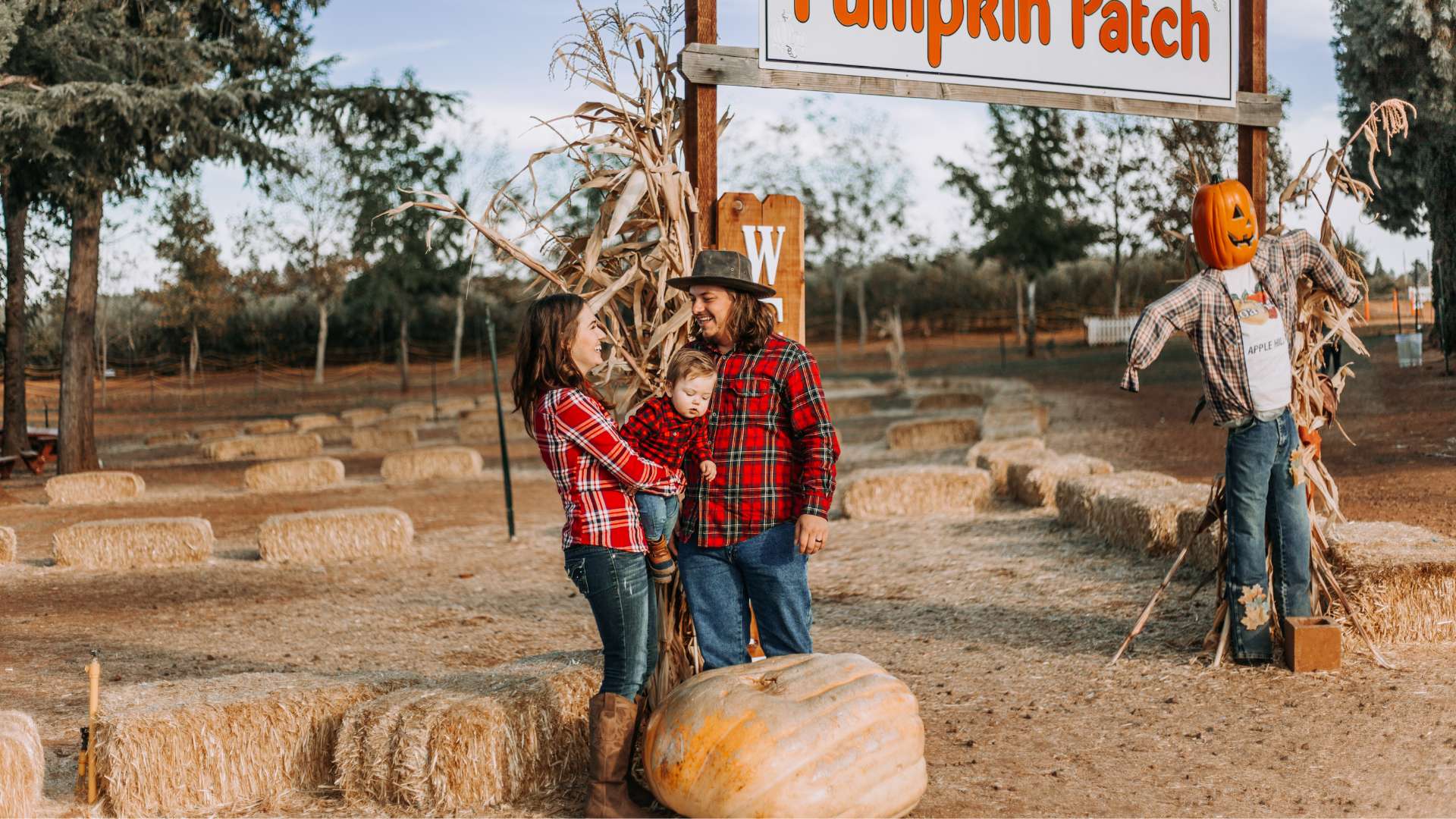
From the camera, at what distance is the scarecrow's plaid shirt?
4785mm

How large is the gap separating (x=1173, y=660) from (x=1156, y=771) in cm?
139

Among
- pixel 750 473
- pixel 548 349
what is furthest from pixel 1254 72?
pixel 548 349

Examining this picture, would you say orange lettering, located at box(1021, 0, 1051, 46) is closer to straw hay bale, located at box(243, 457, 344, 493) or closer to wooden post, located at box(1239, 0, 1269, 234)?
wooden post, located at box(1239, 0, 1269, 234)

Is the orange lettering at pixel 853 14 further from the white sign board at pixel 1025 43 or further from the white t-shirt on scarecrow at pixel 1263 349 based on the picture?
the white t-shirt on scarecrow at pixel 1263 349

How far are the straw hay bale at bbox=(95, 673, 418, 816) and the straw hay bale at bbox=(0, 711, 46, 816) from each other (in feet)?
0.84

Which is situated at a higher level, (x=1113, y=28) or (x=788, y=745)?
(x=1113, y=28)

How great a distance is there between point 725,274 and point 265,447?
17.5 metres

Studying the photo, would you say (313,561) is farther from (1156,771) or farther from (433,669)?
(1156,771)

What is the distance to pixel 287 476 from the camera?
1468cm

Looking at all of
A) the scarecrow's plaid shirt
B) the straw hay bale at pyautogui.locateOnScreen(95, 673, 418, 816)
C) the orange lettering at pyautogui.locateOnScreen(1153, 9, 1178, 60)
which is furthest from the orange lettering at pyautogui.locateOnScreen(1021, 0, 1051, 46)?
the straw hay bale at pyautogui.locateOnScreen(95, 673, 418, 816)

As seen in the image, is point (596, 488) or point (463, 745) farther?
point (463, 745)

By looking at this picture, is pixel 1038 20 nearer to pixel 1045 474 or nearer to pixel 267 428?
pixel 1045 474

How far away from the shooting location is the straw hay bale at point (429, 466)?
609 inches

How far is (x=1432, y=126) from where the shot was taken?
66.1 feet
